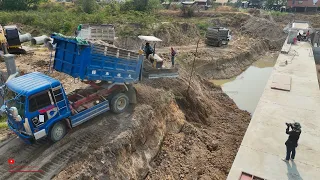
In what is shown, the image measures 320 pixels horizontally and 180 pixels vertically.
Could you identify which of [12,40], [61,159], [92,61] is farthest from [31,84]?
[12,40]

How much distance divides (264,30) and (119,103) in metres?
35.6

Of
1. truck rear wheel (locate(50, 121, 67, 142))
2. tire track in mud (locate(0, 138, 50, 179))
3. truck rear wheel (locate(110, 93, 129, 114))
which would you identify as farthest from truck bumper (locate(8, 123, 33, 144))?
truck rear wheel (locate(110, 93, 129, 114))

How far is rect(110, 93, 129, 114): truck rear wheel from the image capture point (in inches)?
466

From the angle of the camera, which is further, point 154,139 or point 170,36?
point 170,36

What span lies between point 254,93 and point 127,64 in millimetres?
15347

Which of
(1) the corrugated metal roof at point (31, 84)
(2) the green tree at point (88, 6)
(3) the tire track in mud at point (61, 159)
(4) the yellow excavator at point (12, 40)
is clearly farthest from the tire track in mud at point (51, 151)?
(2) the green tree at point (88, 6)

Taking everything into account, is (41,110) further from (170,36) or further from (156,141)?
(170,36)

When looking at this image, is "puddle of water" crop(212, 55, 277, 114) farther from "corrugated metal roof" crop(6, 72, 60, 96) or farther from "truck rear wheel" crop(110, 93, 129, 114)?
"corrugated metal roof" crop(6, 72, 60, 96)

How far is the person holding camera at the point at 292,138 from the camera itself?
9.95m

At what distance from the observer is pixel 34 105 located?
9.17m

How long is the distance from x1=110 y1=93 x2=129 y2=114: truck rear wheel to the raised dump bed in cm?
67

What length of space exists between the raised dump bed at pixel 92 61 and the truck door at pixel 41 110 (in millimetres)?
1523

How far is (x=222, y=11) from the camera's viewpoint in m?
54.7

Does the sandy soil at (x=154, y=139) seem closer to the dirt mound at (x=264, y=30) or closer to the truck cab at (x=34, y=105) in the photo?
the truck cab at (x=34, y=105)
